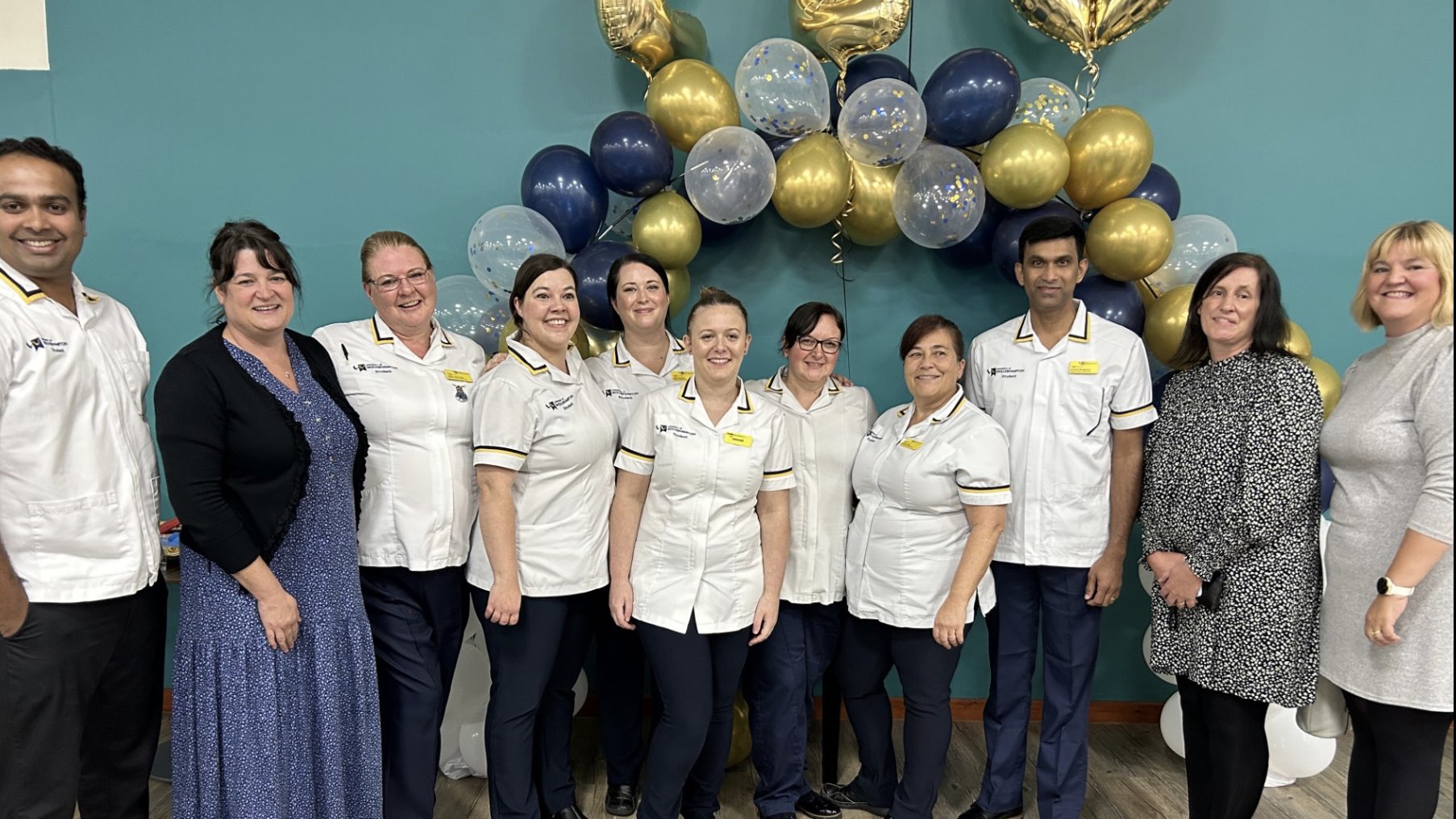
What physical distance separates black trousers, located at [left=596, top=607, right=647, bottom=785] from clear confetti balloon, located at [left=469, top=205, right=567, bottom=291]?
1112 mm

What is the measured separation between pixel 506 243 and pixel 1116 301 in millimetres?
1976

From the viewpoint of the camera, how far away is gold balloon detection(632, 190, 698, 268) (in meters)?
2.58

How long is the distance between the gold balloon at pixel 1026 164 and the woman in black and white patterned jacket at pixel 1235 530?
638mm

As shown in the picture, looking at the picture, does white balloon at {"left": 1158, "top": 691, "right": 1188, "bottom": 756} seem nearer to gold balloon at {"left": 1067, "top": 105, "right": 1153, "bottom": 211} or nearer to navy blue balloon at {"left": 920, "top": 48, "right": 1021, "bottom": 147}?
gold balloon at {"left": 1067, "top": 105, "right": 1153, "bottom": 211}

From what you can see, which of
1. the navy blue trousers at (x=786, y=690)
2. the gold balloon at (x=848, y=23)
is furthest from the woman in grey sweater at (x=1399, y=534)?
the gold balloon at (x=848, y=23)

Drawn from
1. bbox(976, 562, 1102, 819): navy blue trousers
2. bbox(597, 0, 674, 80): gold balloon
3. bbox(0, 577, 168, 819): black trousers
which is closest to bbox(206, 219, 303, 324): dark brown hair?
bbox(0, 577, 168, 819): black trousers

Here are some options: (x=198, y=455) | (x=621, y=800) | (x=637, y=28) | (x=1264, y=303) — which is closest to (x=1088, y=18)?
(x=1264, y=303)

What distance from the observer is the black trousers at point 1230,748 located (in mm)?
1910

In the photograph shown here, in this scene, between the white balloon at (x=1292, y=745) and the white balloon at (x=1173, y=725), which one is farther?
the white balloon at (x=1173, y=725)

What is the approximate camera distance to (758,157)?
2443mm

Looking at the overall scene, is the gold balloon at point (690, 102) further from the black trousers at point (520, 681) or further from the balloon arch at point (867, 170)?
the black trousers at point (520, 681)

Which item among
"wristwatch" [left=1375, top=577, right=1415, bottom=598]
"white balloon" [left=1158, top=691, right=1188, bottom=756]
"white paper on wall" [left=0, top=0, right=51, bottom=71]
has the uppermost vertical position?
"white paper on wall" [left=0, top=0, right=51, bottom=71]

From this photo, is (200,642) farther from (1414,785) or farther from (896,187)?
(1414,785)

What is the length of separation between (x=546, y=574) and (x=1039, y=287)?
163 centimetres
